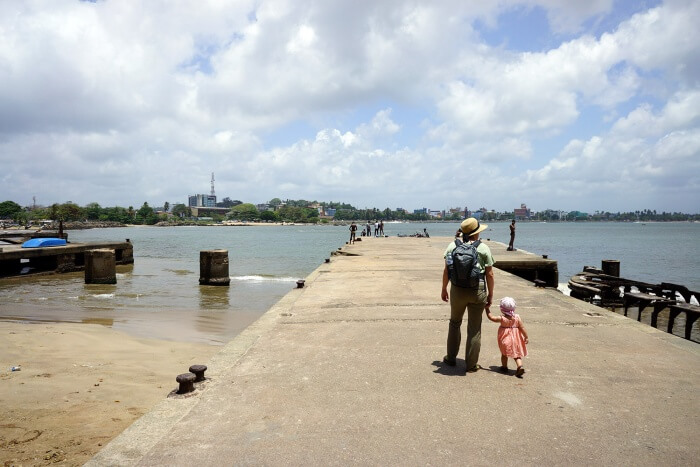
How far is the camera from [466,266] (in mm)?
4781

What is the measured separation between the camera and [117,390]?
6.08 metres

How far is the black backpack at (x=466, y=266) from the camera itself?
15.7 feet

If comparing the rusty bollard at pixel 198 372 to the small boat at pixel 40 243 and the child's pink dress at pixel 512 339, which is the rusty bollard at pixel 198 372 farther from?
the small boat at pixel 40 243

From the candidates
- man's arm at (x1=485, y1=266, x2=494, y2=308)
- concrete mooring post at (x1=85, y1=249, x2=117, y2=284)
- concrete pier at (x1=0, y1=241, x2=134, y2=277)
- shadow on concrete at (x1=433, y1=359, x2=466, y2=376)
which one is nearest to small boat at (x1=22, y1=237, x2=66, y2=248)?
concrete pier at (x1=0, y1=241, x2=134, y2=277)

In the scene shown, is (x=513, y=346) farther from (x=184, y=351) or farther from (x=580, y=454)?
(x=184, y=351)

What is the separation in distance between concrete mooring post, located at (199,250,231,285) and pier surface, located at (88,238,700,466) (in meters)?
13.9

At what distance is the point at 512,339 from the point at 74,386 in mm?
5568

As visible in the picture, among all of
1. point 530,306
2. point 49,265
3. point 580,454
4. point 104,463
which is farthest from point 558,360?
point 49,265

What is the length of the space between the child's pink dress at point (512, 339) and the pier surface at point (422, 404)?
10.9 inches

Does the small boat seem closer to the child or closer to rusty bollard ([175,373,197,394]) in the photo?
rusty bollard ([175,373,197,394])

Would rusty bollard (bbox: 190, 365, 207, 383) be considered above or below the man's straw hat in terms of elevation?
below

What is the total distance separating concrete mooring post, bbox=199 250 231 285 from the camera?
20438 millimetres

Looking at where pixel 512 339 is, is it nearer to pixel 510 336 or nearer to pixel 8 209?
pixel 510 336

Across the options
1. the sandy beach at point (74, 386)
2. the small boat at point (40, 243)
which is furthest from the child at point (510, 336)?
the small boat at point (40, 243)
